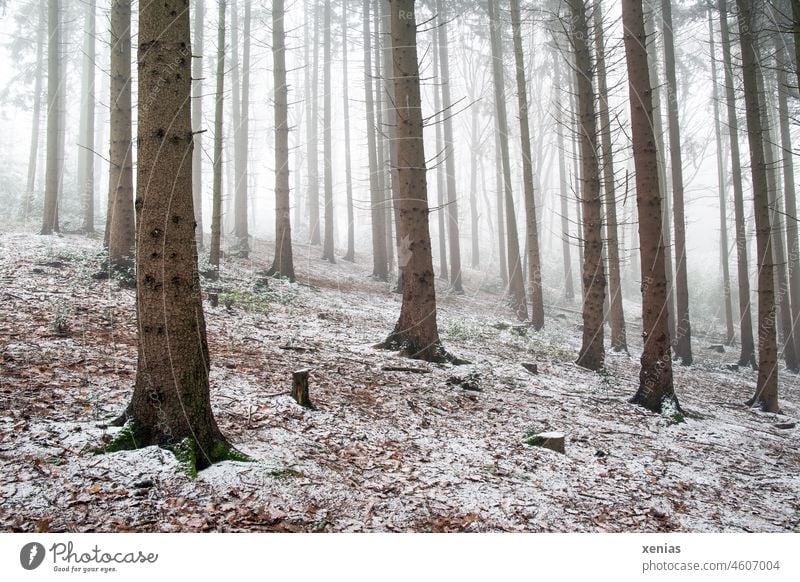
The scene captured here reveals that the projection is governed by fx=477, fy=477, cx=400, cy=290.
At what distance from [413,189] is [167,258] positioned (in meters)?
5.07

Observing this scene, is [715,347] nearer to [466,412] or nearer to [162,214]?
[466,412]

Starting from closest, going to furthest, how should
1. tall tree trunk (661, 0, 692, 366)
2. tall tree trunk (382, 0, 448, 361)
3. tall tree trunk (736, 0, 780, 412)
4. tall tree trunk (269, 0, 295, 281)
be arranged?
1. tall tree trunk (382, 0, 448, 361)
2. tall tree trunk (736, 0, 780, 412)
3. tall tree trunk (661, 0, 692, 366)
4. tall tree trunk (269, 0, 295, 281)

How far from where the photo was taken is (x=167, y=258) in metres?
3.56

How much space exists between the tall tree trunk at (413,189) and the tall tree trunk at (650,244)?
3.33 m

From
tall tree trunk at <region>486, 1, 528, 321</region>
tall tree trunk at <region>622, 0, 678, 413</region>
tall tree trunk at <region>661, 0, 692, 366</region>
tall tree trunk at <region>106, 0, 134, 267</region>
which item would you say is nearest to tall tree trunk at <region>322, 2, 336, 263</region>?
tall tree trunk at <region>486, 1, 528, 321</region>

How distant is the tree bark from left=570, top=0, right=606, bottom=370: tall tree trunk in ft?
26.3

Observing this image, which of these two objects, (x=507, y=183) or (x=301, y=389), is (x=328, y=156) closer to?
(x=507, y=183)

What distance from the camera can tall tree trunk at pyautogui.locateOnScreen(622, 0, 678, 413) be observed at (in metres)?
7.46

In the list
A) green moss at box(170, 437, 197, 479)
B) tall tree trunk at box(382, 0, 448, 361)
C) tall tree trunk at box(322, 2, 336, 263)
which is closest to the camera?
green moss at box(170, 437, 197, 479)

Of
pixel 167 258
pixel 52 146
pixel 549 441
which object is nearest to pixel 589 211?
pixel 549 441

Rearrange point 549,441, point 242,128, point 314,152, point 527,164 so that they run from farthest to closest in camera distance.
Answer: point 314,152 → point 242,128 → point 527,164 → point 549,441

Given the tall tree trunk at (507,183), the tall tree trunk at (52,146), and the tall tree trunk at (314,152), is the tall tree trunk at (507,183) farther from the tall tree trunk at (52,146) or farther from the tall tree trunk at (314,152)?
the tall tree trunk at (52,146)

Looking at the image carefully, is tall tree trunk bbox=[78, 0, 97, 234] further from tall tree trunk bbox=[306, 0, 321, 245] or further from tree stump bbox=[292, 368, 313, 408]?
tree stump bbox=[292, 368, 313, 408]

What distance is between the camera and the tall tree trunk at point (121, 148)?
30.9 ft
